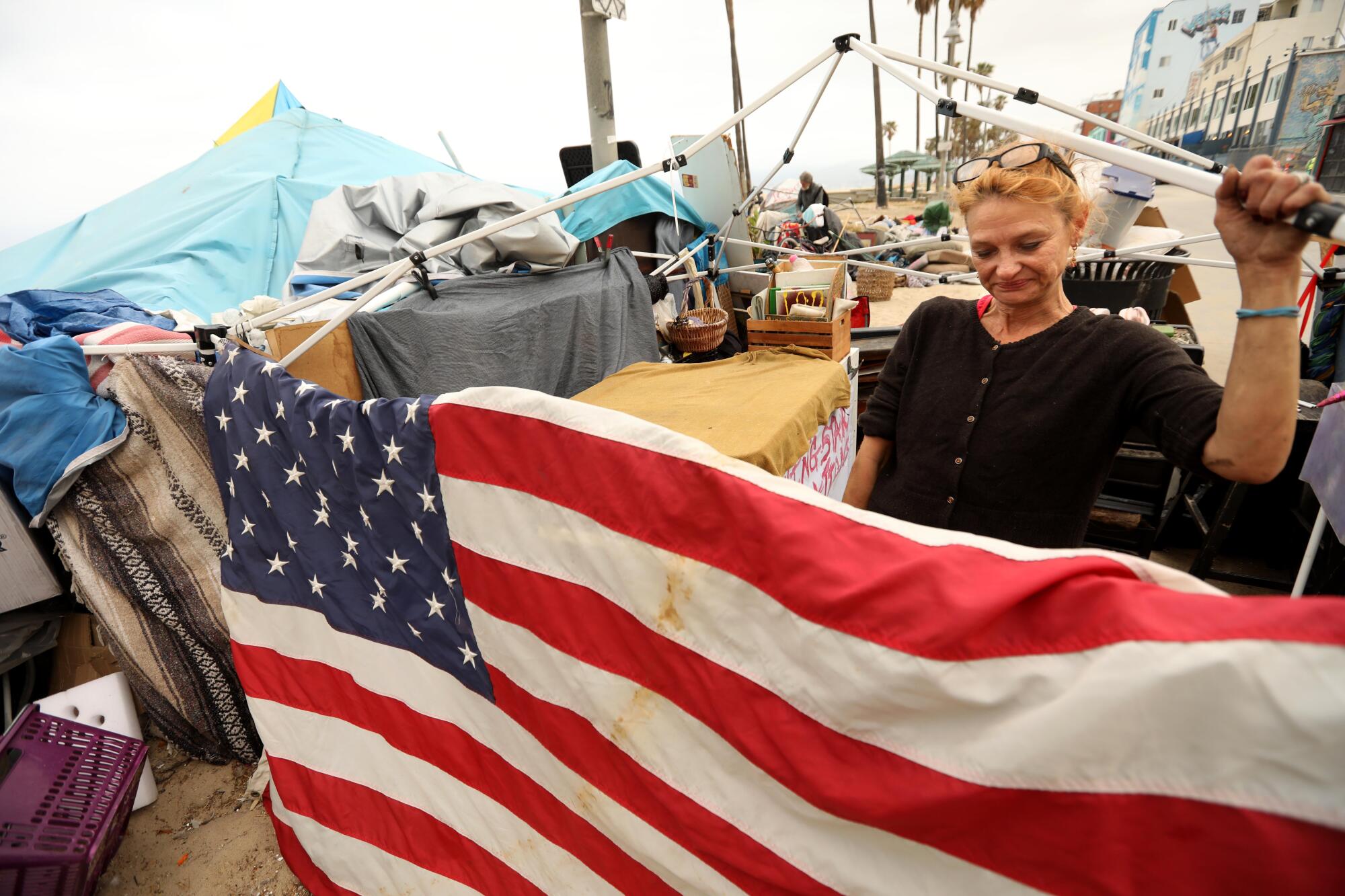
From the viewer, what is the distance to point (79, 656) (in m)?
3.16

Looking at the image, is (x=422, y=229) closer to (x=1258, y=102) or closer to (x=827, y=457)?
(x=827, y=457)

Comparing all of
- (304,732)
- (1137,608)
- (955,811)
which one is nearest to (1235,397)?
(1137,608)

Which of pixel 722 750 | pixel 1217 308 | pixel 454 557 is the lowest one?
pixel 1217 308

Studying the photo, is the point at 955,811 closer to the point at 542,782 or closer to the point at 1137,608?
the point at 1137,608

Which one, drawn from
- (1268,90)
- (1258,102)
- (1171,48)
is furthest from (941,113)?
(1171,48)

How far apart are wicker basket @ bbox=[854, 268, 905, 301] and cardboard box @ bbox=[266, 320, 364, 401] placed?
717 centimetres

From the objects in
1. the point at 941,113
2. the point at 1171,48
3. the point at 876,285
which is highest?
the point at 1171,48

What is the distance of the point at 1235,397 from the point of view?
1119mm

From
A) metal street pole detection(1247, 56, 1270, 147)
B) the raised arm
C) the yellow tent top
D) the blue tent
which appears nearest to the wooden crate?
the raised arm

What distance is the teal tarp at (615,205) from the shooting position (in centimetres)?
→ 537

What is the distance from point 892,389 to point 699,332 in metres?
2.92

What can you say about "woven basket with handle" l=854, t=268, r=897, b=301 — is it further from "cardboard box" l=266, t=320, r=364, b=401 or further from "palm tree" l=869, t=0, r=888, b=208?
"palm tree" l=869, t=0, r=888, b=208

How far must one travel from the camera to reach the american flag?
0.80m

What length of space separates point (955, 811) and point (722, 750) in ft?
1.62
